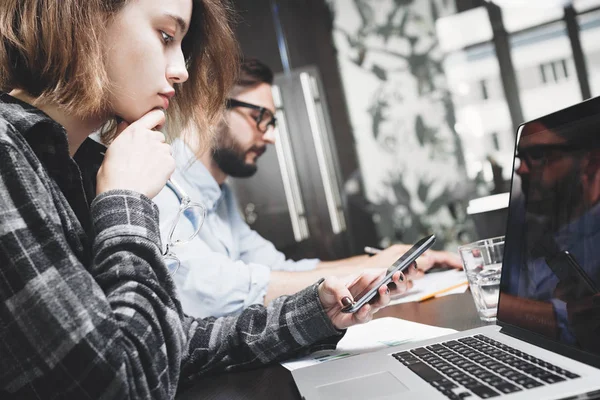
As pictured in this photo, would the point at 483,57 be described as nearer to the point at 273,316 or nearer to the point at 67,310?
the point at 273,316

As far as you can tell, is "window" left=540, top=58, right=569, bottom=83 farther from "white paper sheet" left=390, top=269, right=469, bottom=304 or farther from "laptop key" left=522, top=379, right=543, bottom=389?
"laptop key" left=522, top=379, right=543, bottom=389

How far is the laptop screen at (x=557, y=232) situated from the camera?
604mm

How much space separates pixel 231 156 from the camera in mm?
2346

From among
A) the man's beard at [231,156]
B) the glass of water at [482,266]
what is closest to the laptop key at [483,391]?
the glass of water at [482,266]

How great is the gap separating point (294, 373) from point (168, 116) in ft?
2.45

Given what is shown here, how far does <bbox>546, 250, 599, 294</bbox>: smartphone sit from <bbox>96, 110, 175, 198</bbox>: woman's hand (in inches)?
21.0

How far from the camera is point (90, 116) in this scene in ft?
3.01

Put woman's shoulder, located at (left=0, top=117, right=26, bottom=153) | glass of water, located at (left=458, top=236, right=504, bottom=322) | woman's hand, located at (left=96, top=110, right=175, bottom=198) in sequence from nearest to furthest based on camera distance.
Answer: woman's shoulder, located at (left=0, top=117, right=26, bottom=153)
woman's hand, located at (left=96, top=110, right=175, bottom=198)
glass of water, located at (left=458, top=236, right=504, bottom=322)

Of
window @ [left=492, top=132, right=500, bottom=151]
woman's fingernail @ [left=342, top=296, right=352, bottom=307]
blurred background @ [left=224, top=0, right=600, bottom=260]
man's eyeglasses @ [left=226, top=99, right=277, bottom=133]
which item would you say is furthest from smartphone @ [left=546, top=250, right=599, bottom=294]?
window @ [left=492, top=132, right=500, bottom=151]

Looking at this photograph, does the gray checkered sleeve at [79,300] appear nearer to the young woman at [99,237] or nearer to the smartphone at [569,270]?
the young woman at [99,237]

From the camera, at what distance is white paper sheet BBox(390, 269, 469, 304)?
1328 millimetres

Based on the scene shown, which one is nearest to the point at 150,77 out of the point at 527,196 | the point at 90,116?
the point at 90,116

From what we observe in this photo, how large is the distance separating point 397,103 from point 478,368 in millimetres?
3271

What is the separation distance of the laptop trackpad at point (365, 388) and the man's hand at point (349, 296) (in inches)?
8.3
